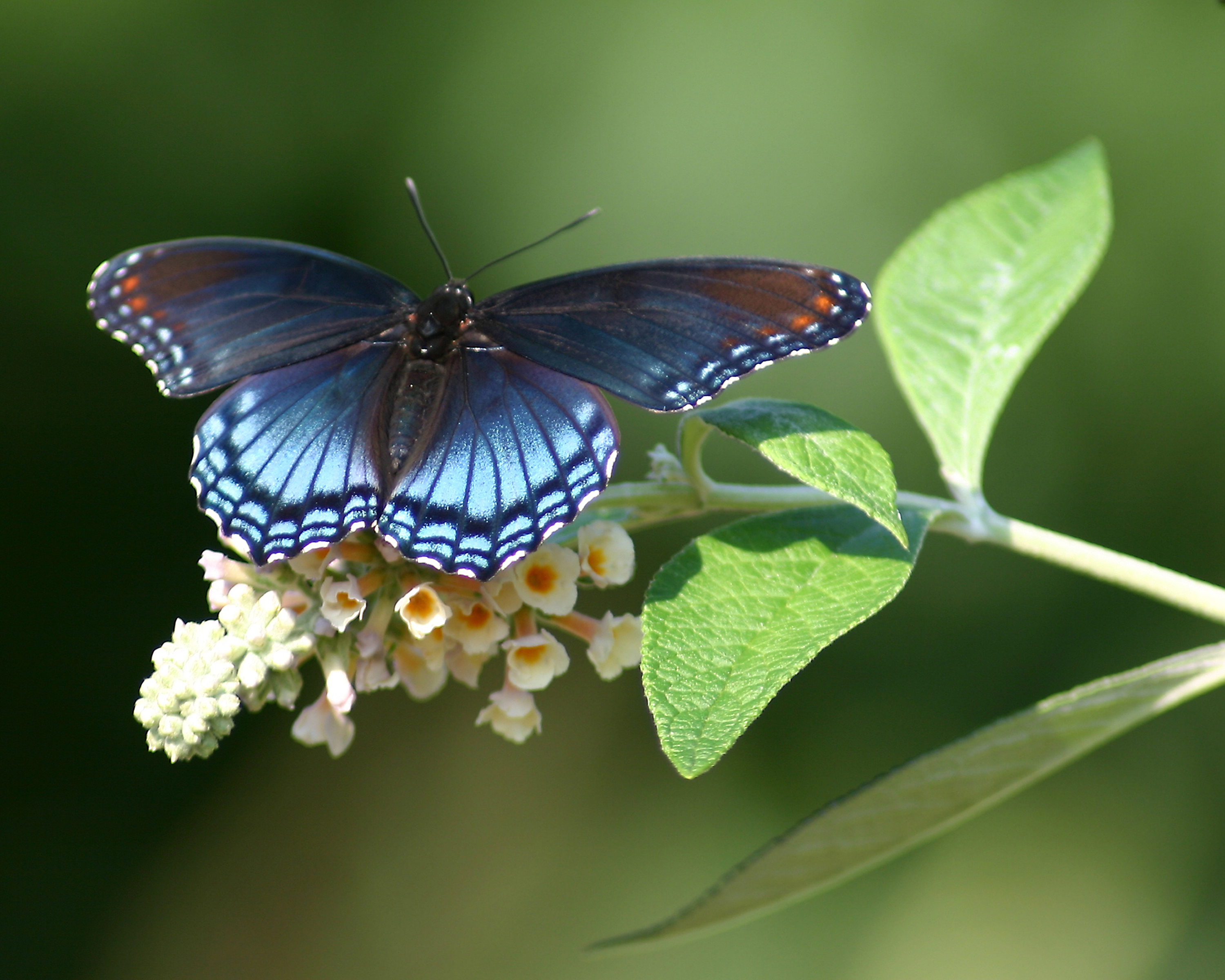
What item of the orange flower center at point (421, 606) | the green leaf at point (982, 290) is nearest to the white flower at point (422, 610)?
the orange flower center at point (421, 606)

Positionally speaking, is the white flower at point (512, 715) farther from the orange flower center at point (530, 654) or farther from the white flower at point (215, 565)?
the white flower at point (215, 565)

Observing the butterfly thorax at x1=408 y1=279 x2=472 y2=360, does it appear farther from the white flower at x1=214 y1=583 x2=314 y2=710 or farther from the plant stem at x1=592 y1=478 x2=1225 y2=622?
the white flower at x1=214 y1=583 x2=314 y2=710

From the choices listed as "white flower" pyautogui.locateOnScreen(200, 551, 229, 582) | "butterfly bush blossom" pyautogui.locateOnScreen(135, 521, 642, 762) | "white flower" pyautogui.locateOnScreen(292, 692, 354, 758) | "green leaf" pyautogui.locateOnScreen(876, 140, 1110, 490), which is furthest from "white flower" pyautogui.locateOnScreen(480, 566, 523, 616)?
"green leaf" pyautogui.locateOnScreen(876, 140, 1110, 490)

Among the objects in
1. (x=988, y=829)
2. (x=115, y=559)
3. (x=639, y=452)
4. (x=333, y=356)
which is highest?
(x=333, y=356)

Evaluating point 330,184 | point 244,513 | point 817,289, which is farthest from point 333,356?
point 330,184

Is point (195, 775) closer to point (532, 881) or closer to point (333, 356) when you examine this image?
point (532, 881)

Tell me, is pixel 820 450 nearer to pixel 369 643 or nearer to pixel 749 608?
pixel 749 608
